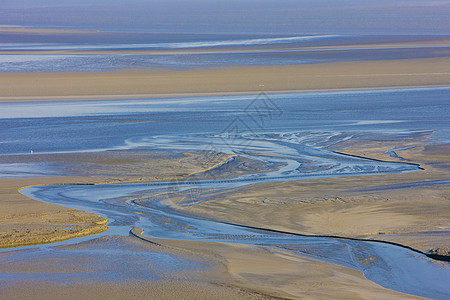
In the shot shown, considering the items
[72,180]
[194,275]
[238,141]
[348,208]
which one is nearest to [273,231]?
[348,208]

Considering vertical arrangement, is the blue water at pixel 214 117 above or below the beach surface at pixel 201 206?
above

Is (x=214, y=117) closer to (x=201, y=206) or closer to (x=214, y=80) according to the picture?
(x=214, y=80)

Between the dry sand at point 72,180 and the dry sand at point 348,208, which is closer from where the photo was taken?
the dry sand at point 72,180

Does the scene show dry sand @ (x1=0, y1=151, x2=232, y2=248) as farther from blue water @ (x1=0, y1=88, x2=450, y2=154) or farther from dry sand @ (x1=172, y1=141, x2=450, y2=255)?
dry sand @ (x1=172, y1=141, x2=450, y2=255)

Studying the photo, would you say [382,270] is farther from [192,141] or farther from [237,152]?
[192,141]

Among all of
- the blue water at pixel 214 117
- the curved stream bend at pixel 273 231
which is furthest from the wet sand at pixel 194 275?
the blue water at pixel 214 117

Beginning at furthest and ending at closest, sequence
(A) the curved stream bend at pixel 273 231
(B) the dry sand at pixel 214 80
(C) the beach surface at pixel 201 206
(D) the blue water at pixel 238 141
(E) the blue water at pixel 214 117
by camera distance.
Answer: (B) the dry sand at pixel 214 80 < (E) the blue water at pixel 214 117 < (D) the blue water at pixel 238 141 < (A) the curved stream bend at pixel 273 231 < (C) the beach surface at pixel 201 206

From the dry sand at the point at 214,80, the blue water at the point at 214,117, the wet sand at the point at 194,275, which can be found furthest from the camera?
the dry sand at the point at 214,80

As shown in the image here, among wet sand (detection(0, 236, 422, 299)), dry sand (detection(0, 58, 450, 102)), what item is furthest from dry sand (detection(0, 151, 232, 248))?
dry sand (detection(0, 58, 450, 102))

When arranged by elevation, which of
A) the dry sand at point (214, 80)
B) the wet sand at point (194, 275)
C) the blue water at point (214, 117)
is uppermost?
the dry sand at point (214, 80)

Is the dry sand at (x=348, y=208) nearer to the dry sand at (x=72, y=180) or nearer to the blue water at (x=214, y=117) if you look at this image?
the dry sand at (x=72, y=180)
